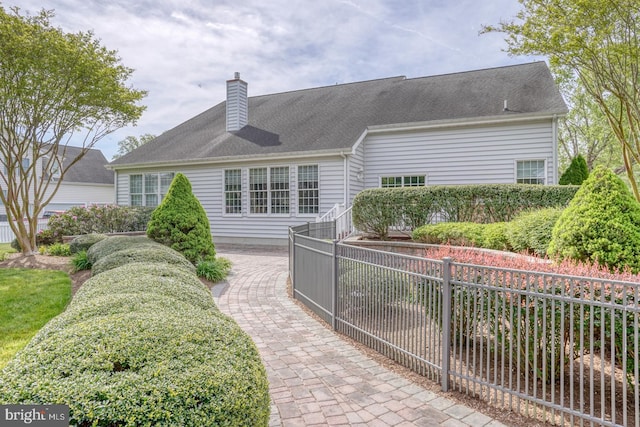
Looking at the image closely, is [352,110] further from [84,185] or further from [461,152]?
[84,185]

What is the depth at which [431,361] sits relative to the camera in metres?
3.79

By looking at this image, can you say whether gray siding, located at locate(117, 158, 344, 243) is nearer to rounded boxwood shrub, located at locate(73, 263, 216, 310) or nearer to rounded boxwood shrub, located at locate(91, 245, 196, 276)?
rounded boxwood shrub, located at locate(91, 245, 196, 276)

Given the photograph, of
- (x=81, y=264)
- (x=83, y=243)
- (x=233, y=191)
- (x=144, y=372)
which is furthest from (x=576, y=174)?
(x=83, y=243)

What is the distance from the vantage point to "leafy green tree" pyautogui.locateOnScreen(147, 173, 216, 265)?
8914 mm

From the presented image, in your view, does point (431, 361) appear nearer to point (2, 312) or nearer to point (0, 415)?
point (0, 415)

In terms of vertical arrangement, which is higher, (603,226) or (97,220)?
(603,226)

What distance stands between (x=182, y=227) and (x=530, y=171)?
10931mm

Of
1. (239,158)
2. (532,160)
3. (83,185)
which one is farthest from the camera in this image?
(83,185)

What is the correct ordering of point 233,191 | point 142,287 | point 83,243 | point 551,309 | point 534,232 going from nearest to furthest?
point 551,309
point 142,287
point 534,232
point 83,243
point 233,191

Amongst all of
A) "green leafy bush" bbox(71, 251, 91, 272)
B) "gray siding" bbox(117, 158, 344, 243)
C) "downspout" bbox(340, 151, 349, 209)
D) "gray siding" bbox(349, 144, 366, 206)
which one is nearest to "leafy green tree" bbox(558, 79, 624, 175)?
"gray siding" bbox(349, 144, 366, 206)

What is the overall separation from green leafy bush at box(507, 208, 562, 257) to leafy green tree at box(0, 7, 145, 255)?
12171 mm

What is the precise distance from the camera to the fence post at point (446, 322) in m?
3.55

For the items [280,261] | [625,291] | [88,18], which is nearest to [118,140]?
[88,18]

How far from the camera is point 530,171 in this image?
12.0m
